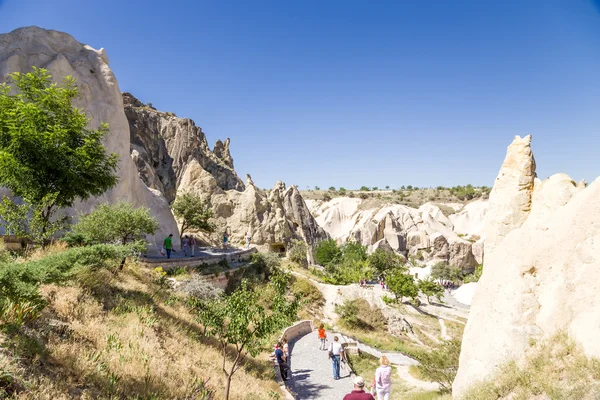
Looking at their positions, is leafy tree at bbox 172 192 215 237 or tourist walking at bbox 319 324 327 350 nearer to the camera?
tourist walking at bbox 319 324 327 350

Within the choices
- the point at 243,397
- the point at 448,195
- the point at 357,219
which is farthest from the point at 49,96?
the point at 448,195

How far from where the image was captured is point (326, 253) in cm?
4850

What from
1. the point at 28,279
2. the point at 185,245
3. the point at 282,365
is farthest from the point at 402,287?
the point at 28,279

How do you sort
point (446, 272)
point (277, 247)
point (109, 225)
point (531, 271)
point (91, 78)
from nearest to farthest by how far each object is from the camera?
point (531, 271) → point (109, 225) → point (91, 78) → point (277, 247) → point (446, 272)

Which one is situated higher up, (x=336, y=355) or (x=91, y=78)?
(x=91, y=78)

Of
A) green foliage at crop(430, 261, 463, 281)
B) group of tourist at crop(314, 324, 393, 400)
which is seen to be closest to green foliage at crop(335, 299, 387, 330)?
group of tourist at crop(314, 324, 393, 400)

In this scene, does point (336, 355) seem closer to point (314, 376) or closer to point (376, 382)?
point (314, 376)

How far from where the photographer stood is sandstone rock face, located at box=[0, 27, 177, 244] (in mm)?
21641

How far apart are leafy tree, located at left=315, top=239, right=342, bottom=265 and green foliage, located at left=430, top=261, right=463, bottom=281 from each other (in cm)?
1473

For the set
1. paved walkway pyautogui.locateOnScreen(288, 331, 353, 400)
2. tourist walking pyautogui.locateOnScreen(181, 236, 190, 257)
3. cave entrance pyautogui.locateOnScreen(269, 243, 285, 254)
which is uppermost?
tourist walking pyautogui.locateOnScreen(181, 236, 190, 257)

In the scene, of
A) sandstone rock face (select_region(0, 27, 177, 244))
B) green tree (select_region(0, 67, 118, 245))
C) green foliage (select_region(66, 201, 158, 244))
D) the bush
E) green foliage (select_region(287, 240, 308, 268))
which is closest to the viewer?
green tree (select_region(0, 67, 118, 245))

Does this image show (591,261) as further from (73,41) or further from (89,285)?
(73,41)

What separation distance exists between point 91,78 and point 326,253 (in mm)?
33953

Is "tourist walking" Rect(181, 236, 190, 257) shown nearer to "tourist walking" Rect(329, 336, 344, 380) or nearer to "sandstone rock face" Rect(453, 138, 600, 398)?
"tourist walking" Rect(329, 336, 344, 380)
